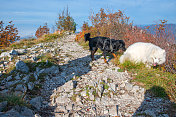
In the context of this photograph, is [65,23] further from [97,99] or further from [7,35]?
[97,99]

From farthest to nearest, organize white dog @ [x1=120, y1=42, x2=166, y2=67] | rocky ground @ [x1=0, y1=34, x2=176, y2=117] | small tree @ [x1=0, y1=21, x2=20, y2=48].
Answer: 1. small tree @ [x1=0, y1=21, x2=20, y2=48]
2. white dog @ [x1=120, y1=42, x2=166, y2=67]
3. rocky ground @ [x1=0, y1=34, x2=176, y2=117]

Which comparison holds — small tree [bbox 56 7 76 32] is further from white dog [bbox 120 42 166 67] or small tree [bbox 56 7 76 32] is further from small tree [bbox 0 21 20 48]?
white dog [bbox 120 42 166 67]

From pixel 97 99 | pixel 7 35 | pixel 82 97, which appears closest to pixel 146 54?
pixel 97 99

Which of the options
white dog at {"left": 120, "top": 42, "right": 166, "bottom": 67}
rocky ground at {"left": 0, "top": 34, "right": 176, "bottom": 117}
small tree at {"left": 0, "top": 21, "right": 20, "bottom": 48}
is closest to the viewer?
rocky ground at {"left": 0, "top": 34, "right": 176, "bottom": 117}

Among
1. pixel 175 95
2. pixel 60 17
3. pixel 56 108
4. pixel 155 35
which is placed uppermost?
pixel 60 17

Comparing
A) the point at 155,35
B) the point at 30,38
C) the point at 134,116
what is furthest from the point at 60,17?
the point at 134,116

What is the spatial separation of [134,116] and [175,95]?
133cm

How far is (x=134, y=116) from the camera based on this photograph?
248 cm

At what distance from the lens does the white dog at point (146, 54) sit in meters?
4.48

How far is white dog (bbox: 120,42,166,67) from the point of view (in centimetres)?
448

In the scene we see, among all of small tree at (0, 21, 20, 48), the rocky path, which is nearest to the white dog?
the rocky path

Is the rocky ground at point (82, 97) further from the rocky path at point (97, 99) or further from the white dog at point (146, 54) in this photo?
the white dog at point (146, 54)

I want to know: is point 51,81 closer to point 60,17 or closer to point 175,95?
point 175,95

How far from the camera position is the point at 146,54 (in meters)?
4.74
